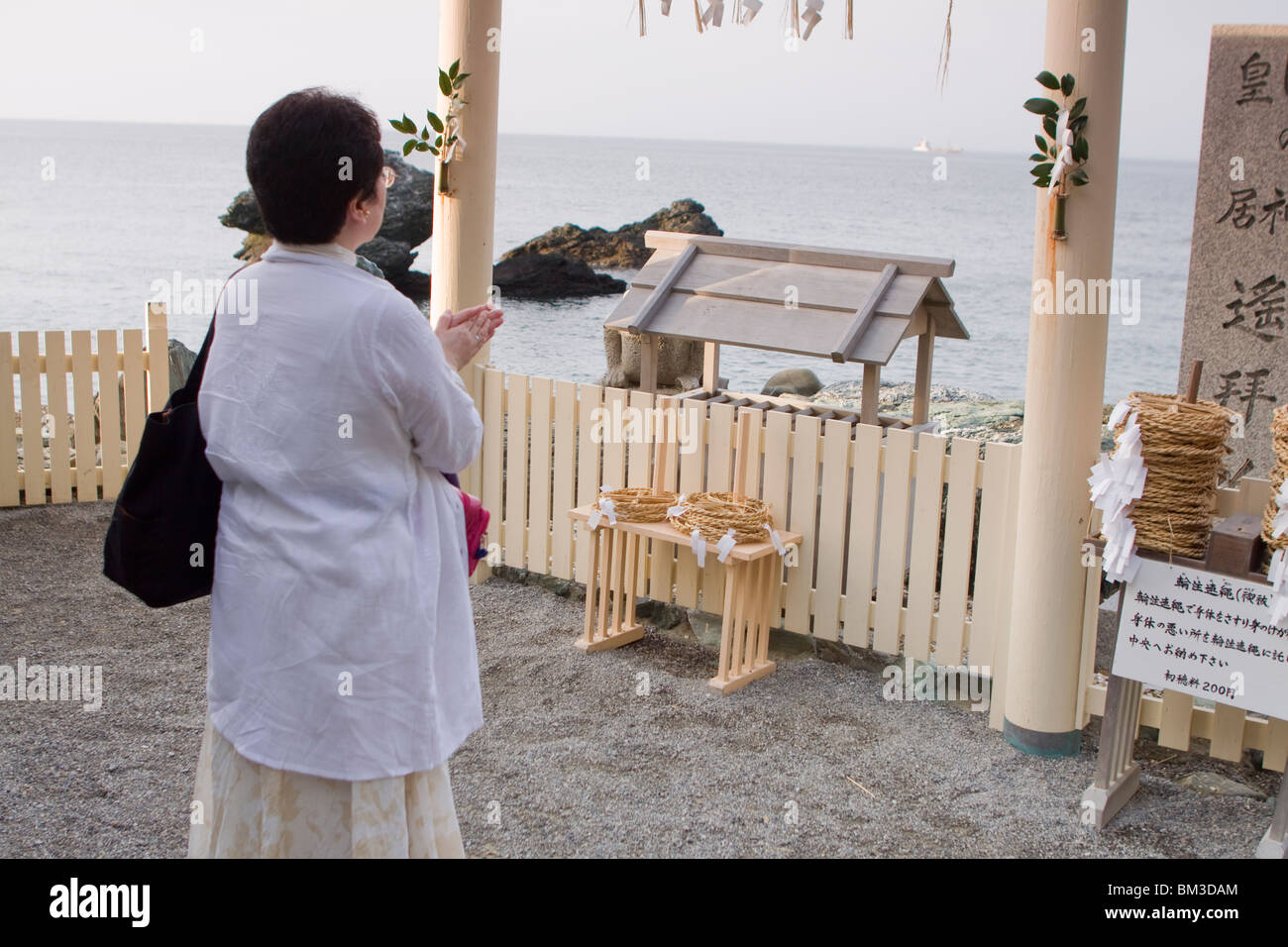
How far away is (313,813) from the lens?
242 cm

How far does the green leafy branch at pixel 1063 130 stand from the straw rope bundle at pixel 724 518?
182 cm

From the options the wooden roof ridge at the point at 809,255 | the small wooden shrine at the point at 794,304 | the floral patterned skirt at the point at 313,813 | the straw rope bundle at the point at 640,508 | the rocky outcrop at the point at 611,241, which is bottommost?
the floral patterned skirt at the point at 313,813

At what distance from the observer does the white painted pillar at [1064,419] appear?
165 inches

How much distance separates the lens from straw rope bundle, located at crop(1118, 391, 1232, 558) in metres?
3.84

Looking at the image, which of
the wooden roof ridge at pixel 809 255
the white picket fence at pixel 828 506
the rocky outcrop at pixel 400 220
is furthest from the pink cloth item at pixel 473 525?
the rocky outcrop at pixel 400 220

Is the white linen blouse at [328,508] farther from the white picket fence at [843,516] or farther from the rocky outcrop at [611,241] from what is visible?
the rocky outcrop at [611,241]

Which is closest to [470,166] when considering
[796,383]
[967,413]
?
[967,413]

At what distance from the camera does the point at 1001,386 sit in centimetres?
2431

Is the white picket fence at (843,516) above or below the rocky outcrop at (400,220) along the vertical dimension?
below

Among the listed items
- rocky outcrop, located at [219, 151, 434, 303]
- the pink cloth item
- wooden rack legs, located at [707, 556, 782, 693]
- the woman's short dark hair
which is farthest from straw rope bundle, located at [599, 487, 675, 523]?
rocky outcrop, located at [219, 151, 434, 303]

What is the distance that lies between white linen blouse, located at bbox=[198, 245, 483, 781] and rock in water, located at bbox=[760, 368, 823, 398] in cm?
1035

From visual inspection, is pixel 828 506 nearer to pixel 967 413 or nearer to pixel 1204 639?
pixel 1204 639

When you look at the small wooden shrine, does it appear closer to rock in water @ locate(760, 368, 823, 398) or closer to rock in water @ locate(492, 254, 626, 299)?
rock in water @ locate(760, 368, 823, 398)

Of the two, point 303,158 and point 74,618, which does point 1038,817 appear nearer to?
point 303,158
